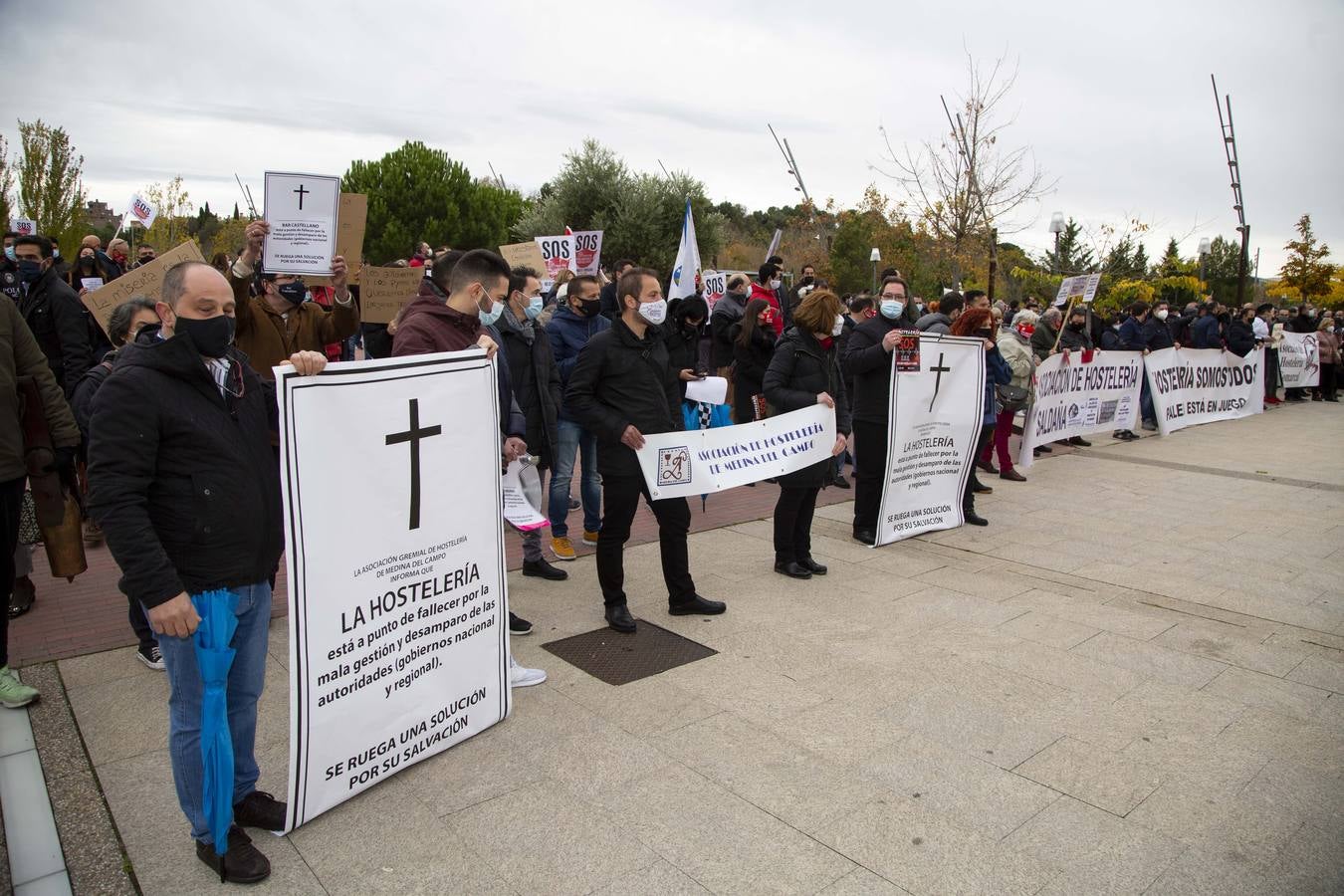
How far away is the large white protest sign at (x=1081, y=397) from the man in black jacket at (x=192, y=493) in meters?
8.72

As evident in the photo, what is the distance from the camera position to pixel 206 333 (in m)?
2.69

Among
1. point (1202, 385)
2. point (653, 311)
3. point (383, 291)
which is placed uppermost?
point (383, 291)

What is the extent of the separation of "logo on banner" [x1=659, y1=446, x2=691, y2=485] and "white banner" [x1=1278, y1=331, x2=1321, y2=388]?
56.5 ft

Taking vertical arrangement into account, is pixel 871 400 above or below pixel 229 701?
above

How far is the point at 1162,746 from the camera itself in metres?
3.80

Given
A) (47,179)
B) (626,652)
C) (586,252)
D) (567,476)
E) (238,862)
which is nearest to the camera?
(238,862)

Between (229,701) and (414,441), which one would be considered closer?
(229,701)

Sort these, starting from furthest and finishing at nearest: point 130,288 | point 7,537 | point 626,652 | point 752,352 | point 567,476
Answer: point 752,352 < point 567,476 < point 130,288 < point 626,652 < point 7,537

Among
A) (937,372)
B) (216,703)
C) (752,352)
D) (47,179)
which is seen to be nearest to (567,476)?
(752,352)

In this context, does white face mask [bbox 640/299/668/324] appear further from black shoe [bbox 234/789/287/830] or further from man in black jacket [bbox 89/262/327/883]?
black shoe [bbox 234/789/287/830]

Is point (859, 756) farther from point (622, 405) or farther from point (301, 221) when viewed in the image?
point (301, 221)

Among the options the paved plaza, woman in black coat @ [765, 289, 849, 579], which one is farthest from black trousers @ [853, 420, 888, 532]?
the paved plaza

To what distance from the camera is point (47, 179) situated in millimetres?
26516

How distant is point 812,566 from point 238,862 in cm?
410
